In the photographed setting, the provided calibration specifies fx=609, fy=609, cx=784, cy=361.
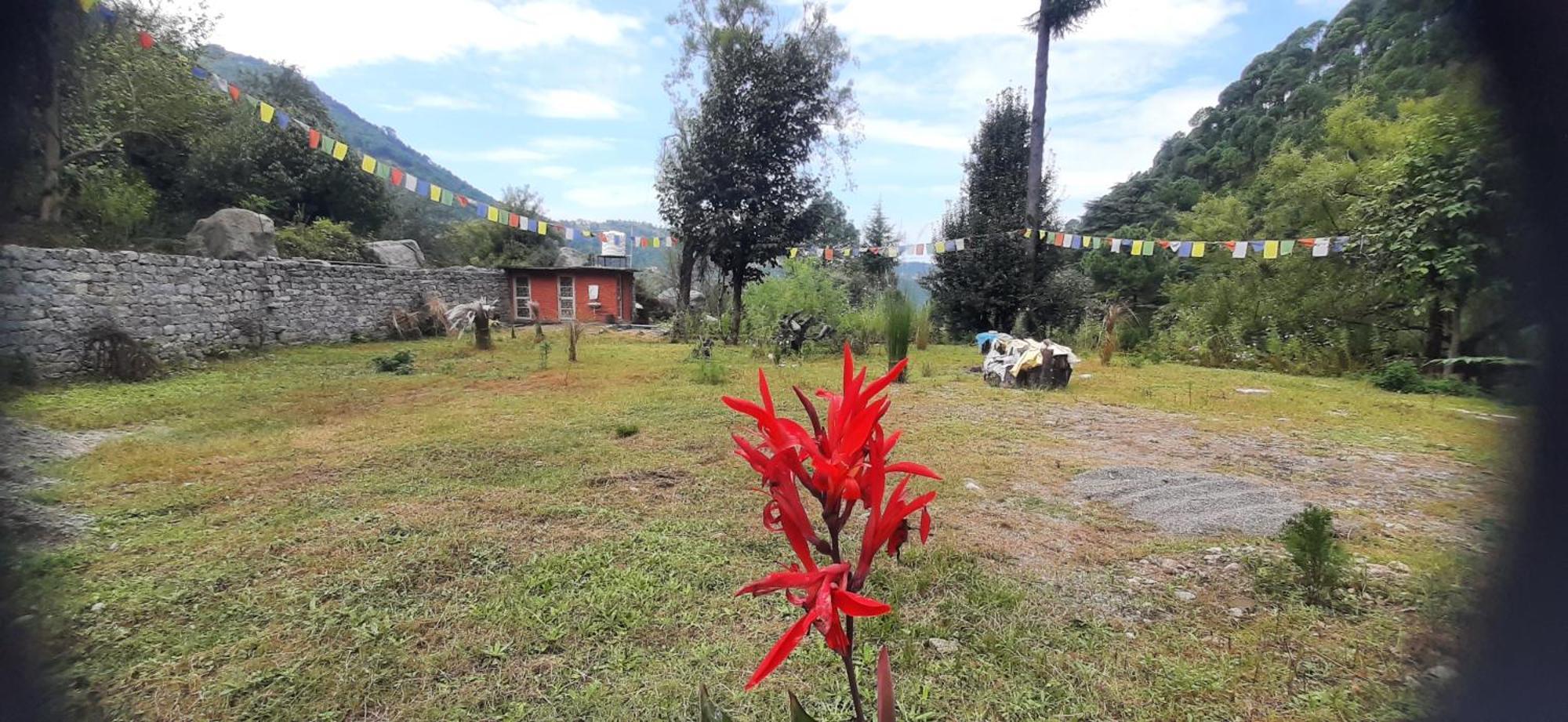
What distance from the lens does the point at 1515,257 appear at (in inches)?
24.3

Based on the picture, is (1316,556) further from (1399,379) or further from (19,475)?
(1399,379)

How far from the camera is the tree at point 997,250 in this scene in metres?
13.3

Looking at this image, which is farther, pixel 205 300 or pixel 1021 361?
pixel 205 300

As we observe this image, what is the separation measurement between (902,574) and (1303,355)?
9.52 meters

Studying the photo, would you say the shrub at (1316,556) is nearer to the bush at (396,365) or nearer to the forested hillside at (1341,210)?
the forested hillside at (1341,210)

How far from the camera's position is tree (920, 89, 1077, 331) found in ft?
43.5

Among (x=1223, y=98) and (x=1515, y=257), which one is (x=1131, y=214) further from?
(x=1515, y=257)

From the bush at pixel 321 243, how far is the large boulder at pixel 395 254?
215 mm

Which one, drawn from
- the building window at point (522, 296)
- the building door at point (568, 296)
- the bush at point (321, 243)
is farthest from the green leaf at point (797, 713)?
the building door at point (568, 296)

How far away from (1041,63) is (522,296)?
15.7 m

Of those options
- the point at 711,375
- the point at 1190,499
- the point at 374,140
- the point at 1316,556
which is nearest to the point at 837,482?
the point at 1316,556

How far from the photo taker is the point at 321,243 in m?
14.0

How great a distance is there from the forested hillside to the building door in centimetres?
1556

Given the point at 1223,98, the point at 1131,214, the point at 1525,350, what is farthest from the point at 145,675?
the point at 1223,98
